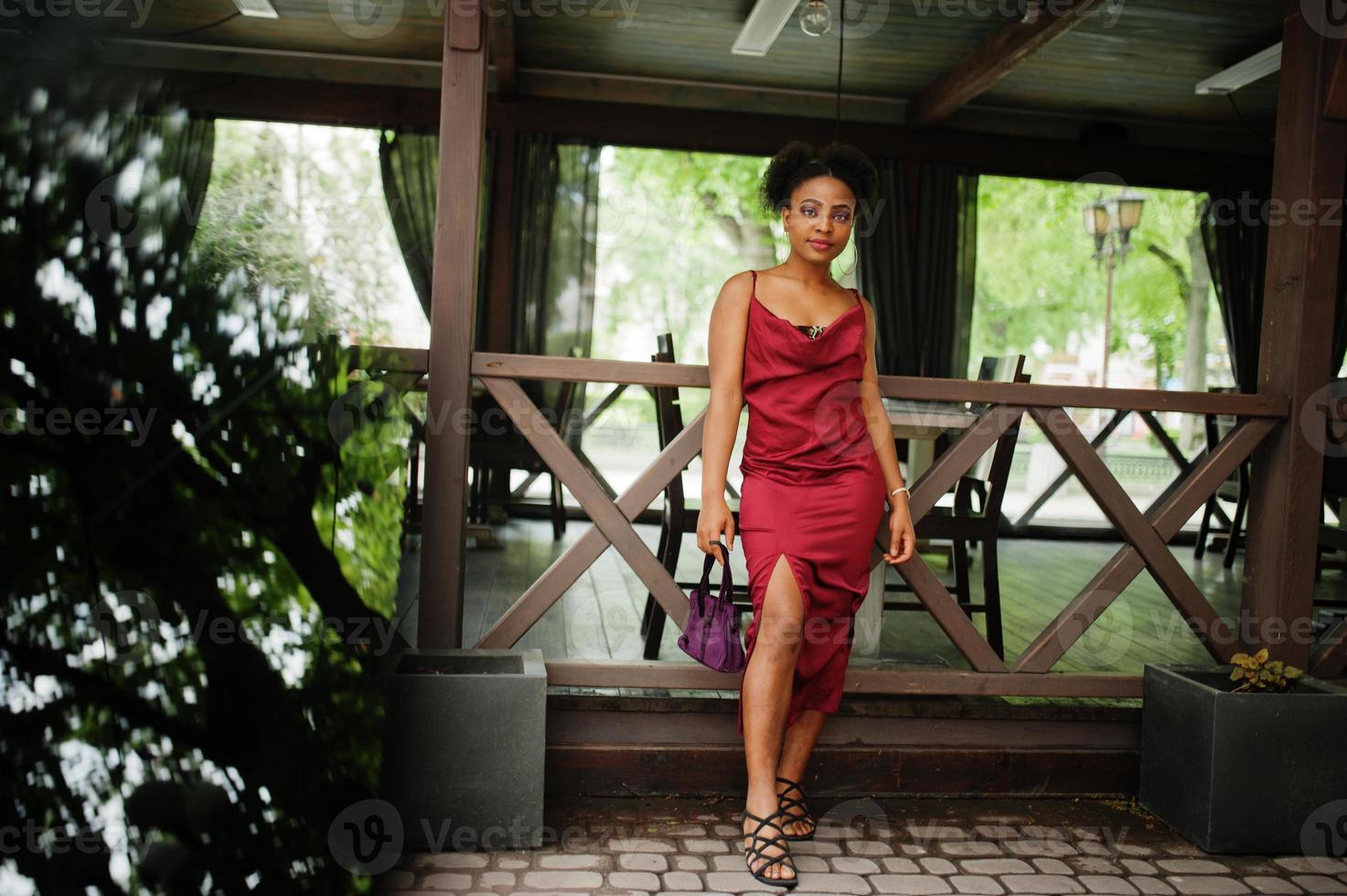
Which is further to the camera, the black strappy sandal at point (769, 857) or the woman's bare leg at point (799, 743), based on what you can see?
the woman's bare leg at point (799, 743)

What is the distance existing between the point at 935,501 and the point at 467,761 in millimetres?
1403

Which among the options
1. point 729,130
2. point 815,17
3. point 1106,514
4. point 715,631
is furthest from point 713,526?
point 729,130

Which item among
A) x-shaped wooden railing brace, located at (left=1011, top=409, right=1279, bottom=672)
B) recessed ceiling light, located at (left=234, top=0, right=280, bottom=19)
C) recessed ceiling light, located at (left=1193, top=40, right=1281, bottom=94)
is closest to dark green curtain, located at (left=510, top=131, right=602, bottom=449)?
recessed ceiling light, located at (left=234, top=0, right=280, bottom=19)

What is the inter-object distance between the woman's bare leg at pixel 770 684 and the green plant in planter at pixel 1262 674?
1.18m

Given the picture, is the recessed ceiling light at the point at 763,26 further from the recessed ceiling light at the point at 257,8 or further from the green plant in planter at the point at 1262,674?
the green plant in planter at the point at 1262,674

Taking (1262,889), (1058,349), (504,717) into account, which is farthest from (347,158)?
(1058,349)

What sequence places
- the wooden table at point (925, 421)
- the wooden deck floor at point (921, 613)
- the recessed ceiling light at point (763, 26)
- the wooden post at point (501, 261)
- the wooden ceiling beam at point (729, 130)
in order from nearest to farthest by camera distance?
the wooden table at point (925, 421), the wooden deck floor at point (921, 613), the recessed ceiling light at point (763, 26), the wooden ceiling beam at point (729, 130), the wooden post at point (501, 261)

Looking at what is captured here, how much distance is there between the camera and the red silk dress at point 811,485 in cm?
260

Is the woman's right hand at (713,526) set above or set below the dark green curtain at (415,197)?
below

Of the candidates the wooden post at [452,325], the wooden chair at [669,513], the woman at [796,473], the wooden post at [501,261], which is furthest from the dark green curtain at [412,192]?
the woman at [796,473]

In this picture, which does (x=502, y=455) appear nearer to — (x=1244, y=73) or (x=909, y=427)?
(x=909, y=427)

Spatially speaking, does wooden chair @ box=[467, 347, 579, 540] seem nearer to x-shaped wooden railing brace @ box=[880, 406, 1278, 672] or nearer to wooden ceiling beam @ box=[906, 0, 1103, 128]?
x-shaped wooden railing brace @ box=[880, 406, 1278, 672]

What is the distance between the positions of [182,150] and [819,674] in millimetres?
1786

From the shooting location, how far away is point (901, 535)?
2.74m
